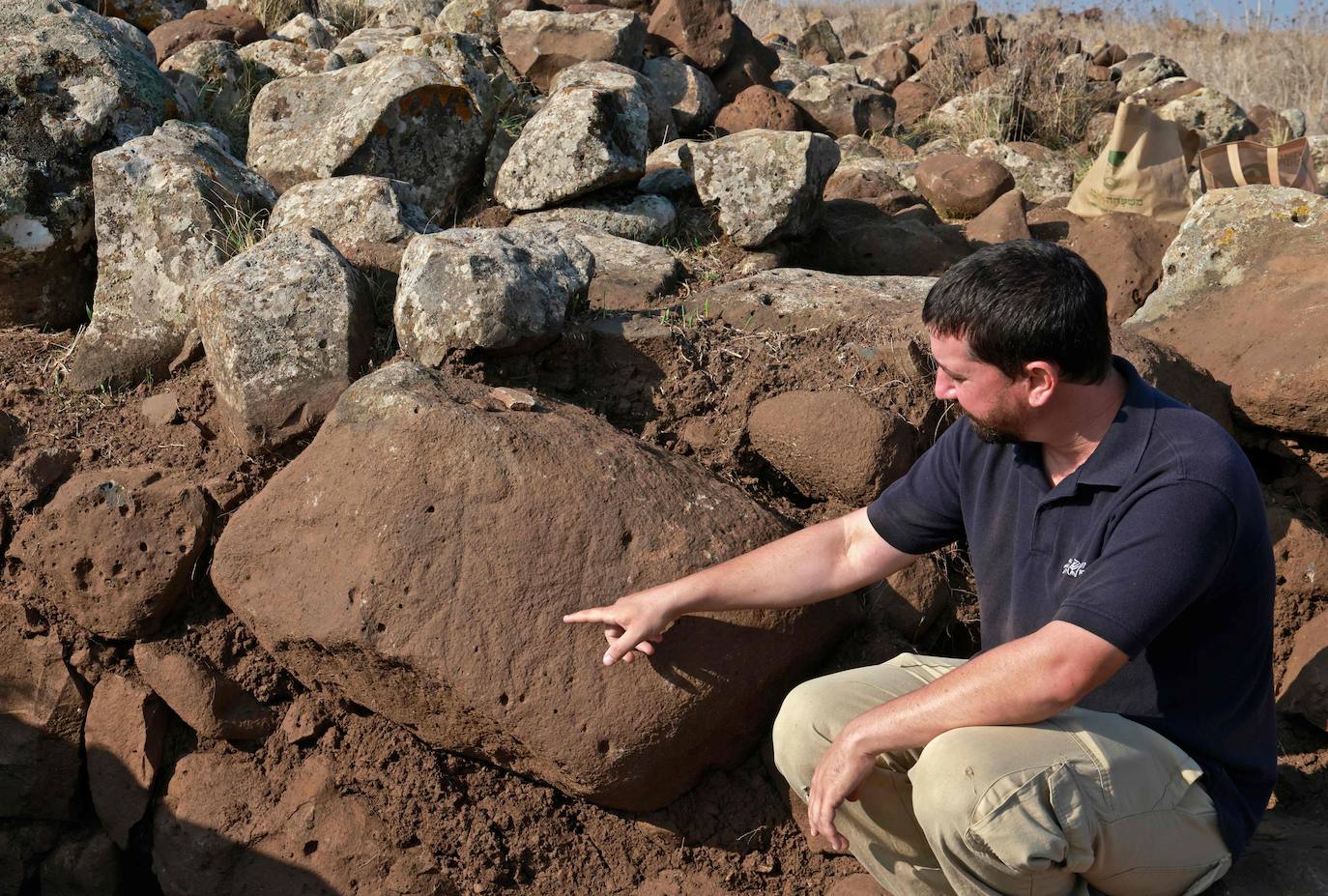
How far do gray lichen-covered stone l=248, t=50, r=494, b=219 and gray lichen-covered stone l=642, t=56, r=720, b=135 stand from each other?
73.2 inches

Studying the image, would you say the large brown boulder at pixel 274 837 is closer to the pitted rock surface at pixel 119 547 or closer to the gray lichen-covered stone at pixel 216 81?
the pitted rock surface at pixel 119 547

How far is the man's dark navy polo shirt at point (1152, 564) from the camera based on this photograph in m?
2.22

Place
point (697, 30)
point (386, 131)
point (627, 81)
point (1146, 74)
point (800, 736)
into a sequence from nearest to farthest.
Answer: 1. point (800, 736)
2. point (386, 131)
3. point (627, 81)
4. point (697, 30)
5. point (1146, 74)

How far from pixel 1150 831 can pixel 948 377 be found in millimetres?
982

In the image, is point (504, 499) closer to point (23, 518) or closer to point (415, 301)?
point (415, 301)

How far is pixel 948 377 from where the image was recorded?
250 centimetres

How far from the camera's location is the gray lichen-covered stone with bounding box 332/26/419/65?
22.4 feet

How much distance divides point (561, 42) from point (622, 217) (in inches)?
95.0

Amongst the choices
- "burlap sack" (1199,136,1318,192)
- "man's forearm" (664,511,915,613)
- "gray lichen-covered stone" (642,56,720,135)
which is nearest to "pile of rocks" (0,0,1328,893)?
"man's forearm" (664,511,915,613)

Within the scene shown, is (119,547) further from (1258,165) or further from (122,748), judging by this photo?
(1258,165)

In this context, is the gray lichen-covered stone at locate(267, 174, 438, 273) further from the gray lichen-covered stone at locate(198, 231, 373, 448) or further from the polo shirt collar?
the polo shirt collar

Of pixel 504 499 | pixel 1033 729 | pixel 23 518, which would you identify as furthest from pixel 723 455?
pixel 23 518

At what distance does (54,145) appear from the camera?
178 inches

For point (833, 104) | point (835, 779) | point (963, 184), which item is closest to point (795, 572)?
point (835, 779)
